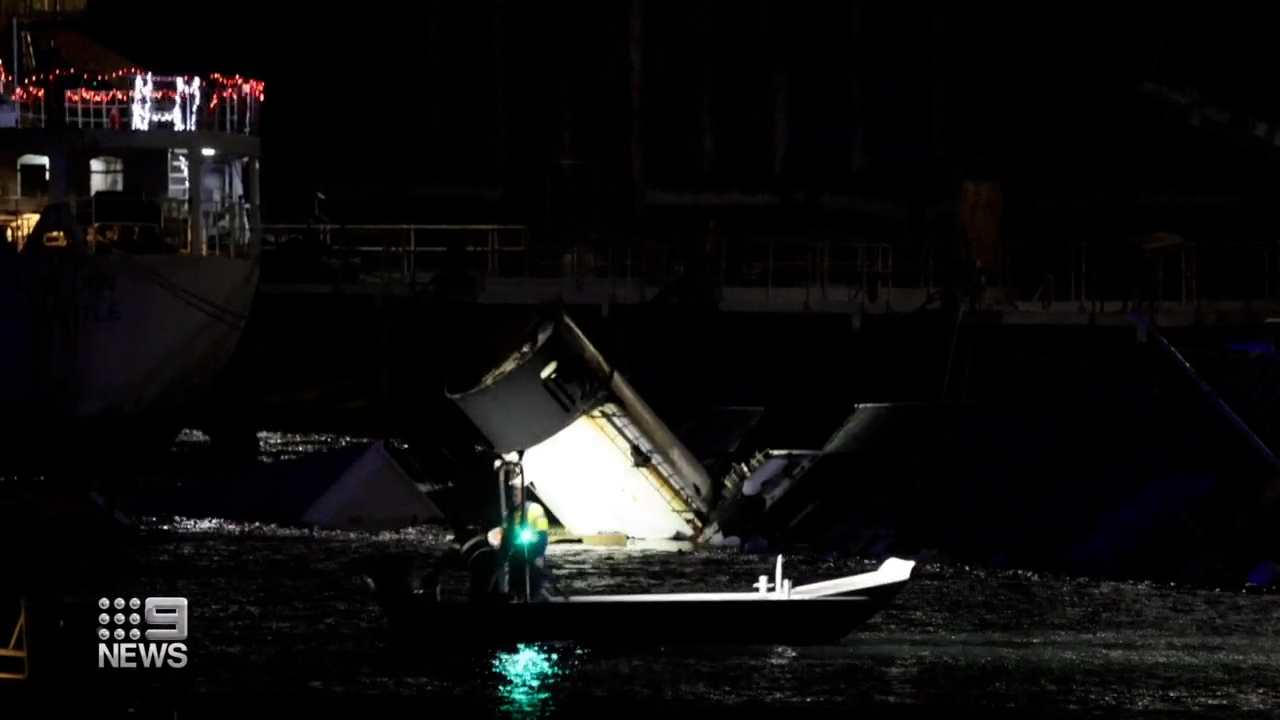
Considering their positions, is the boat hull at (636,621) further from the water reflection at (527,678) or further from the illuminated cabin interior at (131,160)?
the illuminated cabin interior at (131,160)

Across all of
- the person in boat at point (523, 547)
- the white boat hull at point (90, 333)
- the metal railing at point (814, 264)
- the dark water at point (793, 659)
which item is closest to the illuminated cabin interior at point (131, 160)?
the white boat hull at point (90, 333)

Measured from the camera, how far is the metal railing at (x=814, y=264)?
53250mm

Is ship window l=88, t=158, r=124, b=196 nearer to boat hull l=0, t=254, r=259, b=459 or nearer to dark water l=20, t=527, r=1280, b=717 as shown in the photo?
boat hull l=0, t=254, r=259, b=459

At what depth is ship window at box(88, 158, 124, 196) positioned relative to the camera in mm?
58719

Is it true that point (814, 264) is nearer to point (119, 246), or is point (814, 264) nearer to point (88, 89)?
point (119, 246)

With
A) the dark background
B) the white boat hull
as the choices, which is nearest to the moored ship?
the white boat hull

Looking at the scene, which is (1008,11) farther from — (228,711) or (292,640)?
(228,711)

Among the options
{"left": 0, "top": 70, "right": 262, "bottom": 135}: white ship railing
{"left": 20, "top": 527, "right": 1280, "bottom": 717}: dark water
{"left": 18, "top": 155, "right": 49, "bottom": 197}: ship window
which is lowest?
{"left": 20, "top": 527, "right": 1280, "bottom": 717}: dark water

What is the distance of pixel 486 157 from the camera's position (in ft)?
226

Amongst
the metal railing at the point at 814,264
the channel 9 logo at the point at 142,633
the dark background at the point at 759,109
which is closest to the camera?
the channel 9 logo at the point at 142,633

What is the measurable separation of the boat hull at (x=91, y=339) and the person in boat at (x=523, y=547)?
24444mm

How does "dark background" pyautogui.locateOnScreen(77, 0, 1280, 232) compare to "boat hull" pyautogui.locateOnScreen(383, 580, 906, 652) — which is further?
"dark background" pyautogui.locateOnScreen(77, 0, 1280, 232)

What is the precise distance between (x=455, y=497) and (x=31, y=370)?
11.8 m

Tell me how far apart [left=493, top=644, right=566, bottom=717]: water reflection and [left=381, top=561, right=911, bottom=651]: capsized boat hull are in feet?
1.06
